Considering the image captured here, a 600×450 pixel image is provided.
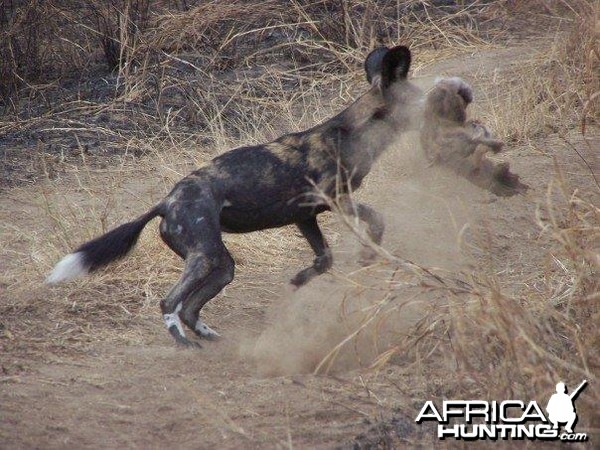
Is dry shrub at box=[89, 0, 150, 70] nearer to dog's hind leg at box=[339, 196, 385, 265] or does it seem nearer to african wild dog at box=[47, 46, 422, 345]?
african wild dog at box=[47, 46, 422, 345]

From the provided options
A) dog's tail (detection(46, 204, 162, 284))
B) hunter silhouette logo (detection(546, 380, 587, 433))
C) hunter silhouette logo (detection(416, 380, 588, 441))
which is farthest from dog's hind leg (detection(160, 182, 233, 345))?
hunter silhouette logo (detection(546, 380, 587, 433))

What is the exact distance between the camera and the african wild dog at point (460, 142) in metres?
4.96

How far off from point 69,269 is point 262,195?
3.22ft

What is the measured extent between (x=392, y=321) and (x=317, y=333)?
1.22 feet

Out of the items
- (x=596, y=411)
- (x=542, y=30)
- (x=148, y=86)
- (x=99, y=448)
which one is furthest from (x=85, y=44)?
(x=596, y=411)

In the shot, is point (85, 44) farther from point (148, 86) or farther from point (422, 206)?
point (422, 206)

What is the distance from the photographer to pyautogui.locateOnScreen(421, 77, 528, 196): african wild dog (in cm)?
496

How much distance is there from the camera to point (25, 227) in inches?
260

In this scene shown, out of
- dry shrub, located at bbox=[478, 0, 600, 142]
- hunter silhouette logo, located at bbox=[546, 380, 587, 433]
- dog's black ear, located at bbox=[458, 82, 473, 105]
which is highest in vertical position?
dog's black ear, located at bbox=[458, 82, 473, 105]

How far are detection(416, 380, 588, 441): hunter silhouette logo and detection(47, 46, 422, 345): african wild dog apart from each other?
143 centimetres

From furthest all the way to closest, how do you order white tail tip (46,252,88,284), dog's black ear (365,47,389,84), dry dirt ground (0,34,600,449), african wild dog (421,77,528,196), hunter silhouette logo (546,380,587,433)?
dog's black ear (365,47,389,84), african wild dog (421,77,528,196), white tail tip (46,252,88,284), dry dirt ground (0,34,600,449), hunter silhouette logo (546,380,587,433)

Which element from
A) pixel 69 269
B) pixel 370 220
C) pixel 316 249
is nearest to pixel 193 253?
pixel 69 269

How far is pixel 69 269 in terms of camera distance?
4.68 meters

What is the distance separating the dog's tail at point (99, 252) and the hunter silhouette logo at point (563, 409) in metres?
2.35
